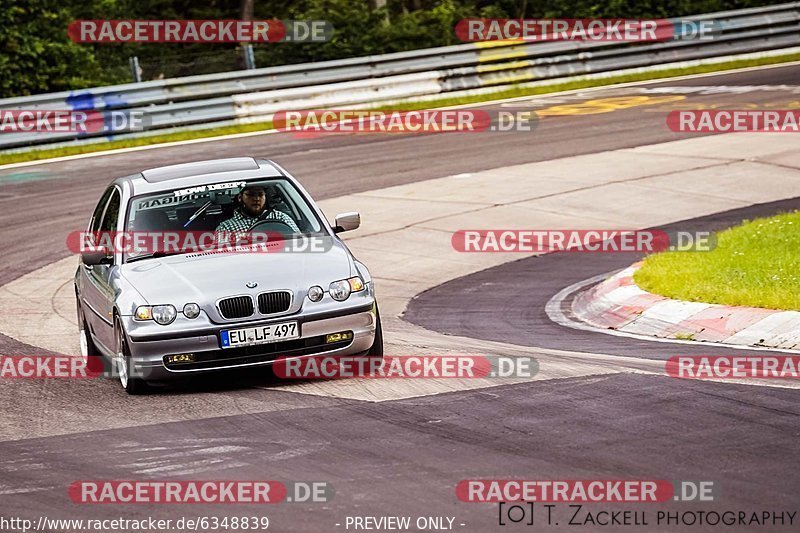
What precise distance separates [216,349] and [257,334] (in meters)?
0.29

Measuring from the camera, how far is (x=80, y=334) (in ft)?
37.1

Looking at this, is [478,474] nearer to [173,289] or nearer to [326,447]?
[326,447]

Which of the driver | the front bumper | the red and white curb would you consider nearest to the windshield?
the driver

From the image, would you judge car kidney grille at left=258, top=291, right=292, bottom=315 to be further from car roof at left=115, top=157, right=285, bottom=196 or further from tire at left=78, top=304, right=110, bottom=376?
tire at left=78, top=304, right=110, bottom=376

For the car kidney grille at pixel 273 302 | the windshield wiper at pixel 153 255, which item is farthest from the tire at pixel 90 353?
the car kidney grille at pixel 273 302

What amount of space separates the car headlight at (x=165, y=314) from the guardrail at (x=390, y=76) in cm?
1562

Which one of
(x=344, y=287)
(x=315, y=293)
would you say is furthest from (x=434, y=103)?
(x=315, y=293)

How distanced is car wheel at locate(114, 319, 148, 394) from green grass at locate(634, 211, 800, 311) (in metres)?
4.55

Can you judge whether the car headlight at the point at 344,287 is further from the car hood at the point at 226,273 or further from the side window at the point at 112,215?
the side window at the point at 112,215

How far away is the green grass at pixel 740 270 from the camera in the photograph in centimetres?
1050

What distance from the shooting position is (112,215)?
10.5m

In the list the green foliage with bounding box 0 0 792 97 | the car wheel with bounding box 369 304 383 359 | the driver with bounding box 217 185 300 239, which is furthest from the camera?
the green foliage with bounding box 0 0 792 97

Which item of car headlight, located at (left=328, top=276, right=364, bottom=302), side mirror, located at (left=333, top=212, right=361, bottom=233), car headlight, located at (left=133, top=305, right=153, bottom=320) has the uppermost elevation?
side mirror, located at (left=333, top=212, right=361, bottom=233)

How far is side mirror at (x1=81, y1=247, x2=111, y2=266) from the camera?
32.6ft
